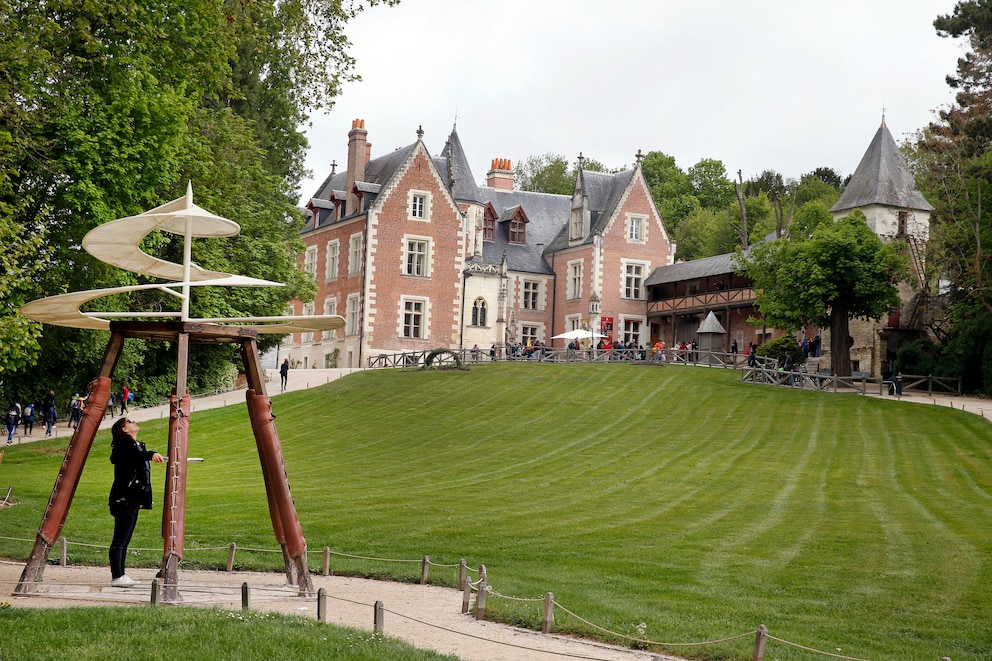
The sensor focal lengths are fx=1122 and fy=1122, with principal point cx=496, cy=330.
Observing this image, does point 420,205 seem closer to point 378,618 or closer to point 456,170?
point 456,170

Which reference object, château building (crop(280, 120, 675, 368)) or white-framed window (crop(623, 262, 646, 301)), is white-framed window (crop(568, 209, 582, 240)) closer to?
château building (crop(280, 120, 675, 368))

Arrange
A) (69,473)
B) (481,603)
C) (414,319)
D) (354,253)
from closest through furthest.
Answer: (481,603) < (69,473) < (414,319) < (354,253)

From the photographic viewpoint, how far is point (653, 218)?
63000 mm

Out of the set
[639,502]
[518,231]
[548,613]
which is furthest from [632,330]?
[548,613]

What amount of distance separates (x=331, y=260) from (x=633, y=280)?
54.5ft

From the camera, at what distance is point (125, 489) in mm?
12781

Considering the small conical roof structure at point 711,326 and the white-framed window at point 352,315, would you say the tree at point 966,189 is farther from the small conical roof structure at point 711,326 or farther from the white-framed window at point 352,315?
the white-framed window at point 352,315

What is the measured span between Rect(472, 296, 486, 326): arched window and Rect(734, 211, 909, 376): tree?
1819 centimetres

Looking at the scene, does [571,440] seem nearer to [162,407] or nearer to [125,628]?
[162,407]

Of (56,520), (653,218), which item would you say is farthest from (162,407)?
(653,218)

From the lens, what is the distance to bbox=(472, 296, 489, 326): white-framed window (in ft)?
192

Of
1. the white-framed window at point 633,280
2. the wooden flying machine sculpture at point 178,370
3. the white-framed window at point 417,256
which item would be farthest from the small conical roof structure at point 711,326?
the wooden flying machine sculpture at point 178,370

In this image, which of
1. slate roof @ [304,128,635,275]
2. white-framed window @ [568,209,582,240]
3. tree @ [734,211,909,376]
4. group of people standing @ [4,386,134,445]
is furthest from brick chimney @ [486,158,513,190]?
group of people standing @ [4,386,134,445]

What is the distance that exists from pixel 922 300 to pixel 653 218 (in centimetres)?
A: 1816
